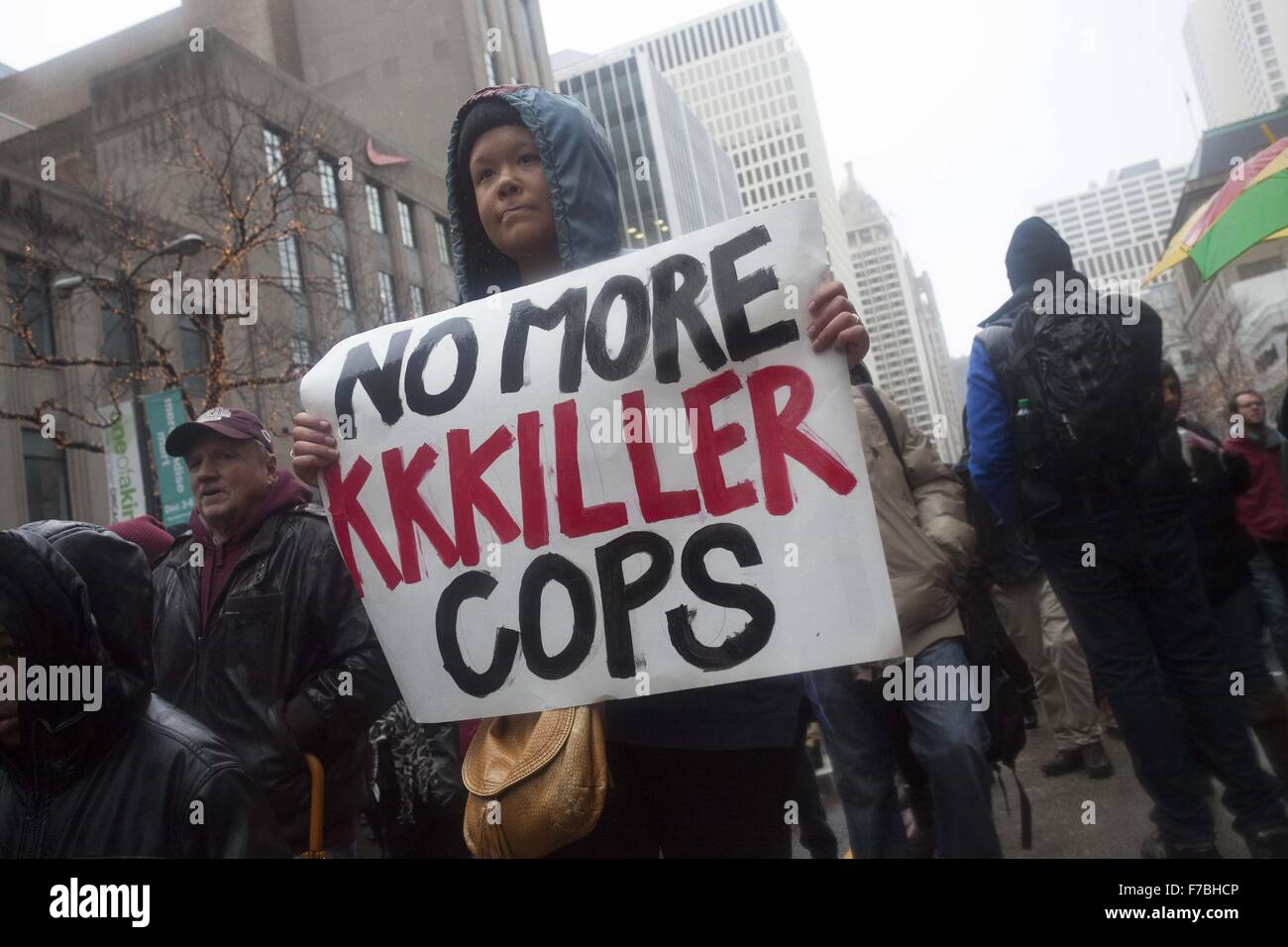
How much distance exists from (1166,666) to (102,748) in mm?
2488

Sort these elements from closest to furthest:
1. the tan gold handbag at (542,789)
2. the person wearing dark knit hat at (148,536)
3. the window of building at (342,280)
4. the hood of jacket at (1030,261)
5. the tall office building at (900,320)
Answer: the tan gold handbag at (542,789), the hood of jacket at (1030,261), the person wearing dark knit hat at (148,536), the window of building at (342,280), the tall office building at (900,320)

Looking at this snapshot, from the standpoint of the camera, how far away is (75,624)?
1540mm

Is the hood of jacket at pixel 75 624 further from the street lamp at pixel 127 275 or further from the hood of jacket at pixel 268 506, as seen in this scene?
the street lamp at pixel 127 275

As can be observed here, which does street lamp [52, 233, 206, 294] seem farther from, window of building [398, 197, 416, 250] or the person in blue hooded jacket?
the person in blue hooded jacket

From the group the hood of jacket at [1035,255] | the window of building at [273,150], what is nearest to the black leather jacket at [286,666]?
the hood of jacket at [1035,255]

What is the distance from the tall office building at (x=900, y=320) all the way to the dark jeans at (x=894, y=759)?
118 ft

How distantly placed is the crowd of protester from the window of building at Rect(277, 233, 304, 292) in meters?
11.9

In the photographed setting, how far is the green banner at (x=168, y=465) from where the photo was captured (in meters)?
9.34

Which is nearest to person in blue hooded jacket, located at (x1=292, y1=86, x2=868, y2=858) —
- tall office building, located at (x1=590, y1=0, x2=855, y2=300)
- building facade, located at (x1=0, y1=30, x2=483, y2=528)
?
building facade, located at (x1=0, y1=30, x2=483, y2=528)

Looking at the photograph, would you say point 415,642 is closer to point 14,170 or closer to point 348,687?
point 348,687

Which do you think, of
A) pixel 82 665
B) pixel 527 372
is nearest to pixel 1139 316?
pixel 527 372

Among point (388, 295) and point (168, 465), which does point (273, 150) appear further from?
point (168, 465)
